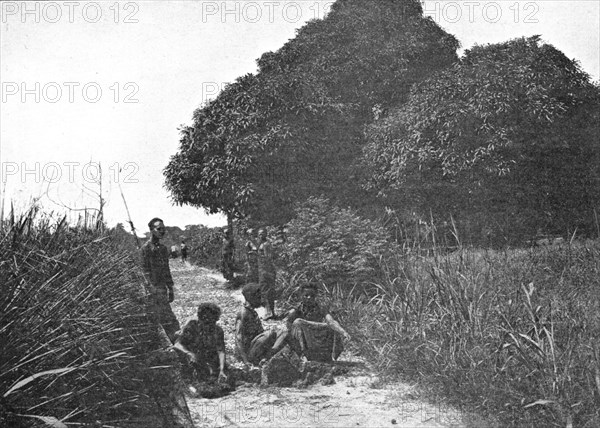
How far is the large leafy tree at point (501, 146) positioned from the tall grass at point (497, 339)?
20.5ft

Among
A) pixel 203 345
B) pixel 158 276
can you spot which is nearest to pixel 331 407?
pixel 203 345

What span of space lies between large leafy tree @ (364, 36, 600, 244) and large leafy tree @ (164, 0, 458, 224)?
1.56 m

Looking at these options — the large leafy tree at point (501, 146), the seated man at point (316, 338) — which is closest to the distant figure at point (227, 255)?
the large leafy tree at point (501, 146)

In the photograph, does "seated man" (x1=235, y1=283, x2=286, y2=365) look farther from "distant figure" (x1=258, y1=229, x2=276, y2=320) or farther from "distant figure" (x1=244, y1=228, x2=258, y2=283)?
"distant figure" (x1=244, y1=228, x2=258, y2=283)

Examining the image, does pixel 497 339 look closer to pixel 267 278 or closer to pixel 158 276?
pixel 158 276

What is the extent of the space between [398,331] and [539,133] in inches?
370

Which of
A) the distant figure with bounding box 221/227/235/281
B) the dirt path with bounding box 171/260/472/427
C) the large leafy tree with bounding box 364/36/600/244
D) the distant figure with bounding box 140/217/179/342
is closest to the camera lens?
the dirt path with bounding box 171/260/472/427

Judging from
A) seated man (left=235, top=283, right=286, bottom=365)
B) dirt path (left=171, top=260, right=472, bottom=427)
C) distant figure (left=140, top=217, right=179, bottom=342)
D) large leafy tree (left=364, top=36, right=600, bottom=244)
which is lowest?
dirt path (left=171, top=260, right=472, bottom=427)

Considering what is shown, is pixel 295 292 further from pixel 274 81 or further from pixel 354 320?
pixel 274 81

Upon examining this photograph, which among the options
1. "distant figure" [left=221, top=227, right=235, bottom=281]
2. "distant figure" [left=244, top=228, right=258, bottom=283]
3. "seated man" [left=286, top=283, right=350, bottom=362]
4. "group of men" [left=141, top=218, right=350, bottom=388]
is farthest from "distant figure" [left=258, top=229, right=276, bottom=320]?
"distant figure" [left=221, top=227, right=235, bottom=281]

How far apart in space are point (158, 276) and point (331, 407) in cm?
377

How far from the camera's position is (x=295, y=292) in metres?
11.2

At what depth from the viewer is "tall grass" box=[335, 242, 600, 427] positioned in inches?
181

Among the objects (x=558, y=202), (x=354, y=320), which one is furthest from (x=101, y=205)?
(x=558, y=202)
